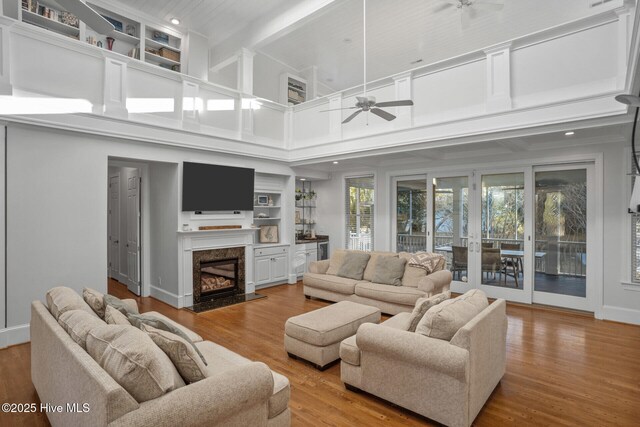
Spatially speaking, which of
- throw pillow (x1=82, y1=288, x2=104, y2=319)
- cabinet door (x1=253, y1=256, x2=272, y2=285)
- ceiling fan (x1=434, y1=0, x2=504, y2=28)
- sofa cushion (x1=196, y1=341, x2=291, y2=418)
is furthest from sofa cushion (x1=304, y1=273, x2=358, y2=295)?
ceiling fan (x1=434, y1=0, x2=504, y2=28)

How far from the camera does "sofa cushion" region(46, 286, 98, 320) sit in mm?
2312

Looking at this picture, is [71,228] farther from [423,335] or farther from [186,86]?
[423,335]

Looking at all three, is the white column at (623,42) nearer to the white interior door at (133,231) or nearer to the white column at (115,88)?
the white column at (115,88)

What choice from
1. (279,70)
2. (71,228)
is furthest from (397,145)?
(71,228)

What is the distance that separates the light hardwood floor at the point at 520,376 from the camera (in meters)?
2.46

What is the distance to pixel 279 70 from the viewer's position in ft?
24.8

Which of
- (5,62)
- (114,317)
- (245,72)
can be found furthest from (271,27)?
(114,317)

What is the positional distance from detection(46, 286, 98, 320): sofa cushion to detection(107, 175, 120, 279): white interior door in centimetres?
473

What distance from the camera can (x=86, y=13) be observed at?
2020mm

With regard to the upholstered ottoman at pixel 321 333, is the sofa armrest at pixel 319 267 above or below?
above

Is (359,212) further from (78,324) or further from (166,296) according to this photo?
(78,324)

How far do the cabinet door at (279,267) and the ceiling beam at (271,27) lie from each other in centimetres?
406

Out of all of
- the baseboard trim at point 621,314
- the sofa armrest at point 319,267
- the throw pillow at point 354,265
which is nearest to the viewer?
the baseboard trim at point 621,314

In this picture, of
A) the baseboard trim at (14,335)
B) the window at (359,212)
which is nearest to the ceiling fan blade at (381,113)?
the window at (359,212)
